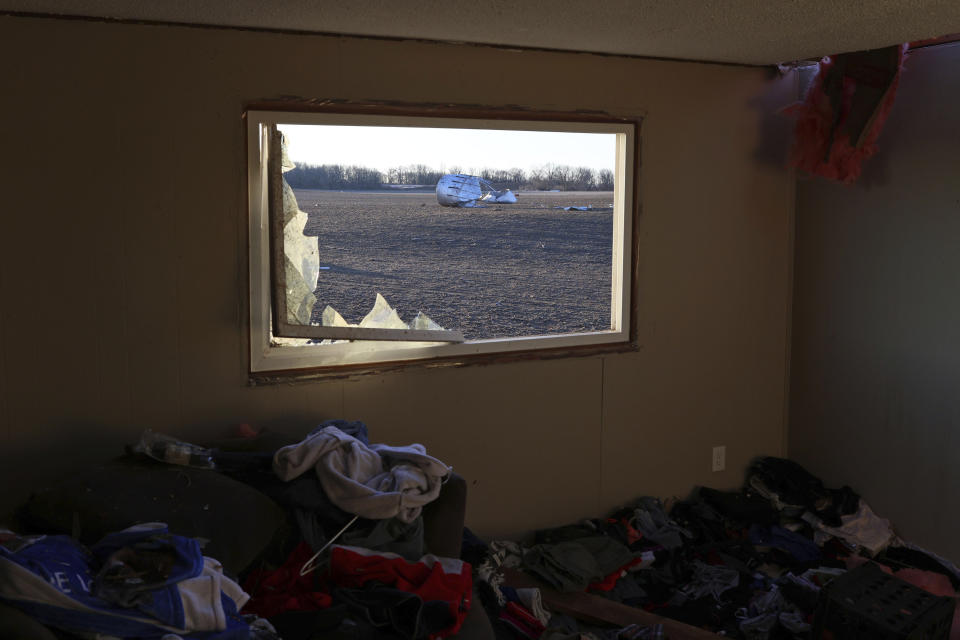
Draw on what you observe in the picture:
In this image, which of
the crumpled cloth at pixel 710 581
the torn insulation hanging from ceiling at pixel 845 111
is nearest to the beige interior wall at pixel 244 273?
the torn insulation hanging from ceiling at pixel 845 111

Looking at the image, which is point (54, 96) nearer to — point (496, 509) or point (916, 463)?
point (496, 509)

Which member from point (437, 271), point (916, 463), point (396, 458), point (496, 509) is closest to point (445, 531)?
point (396, 458)

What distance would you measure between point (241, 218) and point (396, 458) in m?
1.02

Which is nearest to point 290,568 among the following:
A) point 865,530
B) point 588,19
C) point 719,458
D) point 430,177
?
point 430,177

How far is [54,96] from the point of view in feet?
9.04

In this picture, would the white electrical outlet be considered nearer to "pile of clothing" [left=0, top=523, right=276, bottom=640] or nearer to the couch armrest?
the couch armrest

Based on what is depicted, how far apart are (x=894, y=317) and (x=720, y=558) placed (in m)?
1.32

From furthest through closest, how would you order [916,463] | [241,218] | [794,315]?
[794,315] → [916,463] → [241,218]

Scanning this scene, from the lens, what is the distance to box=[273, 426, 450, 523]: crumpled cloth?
2635mm

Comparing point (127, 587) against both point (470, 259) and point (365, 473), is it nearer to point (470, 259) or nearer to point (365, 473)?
point (365, 473)

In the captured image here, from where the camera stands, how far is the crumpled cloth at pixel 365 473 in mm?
2635

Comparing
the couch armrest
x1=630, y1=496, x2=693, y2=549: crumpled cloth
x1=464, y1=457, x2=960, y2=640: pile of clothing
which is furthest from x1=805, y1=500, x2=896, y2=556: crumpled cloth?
the couch armrest

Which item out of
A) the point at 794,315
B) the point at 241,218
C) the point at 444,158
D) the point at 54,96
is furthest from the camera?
the point at 794,315

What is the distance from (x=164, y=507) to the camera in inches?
97.3
